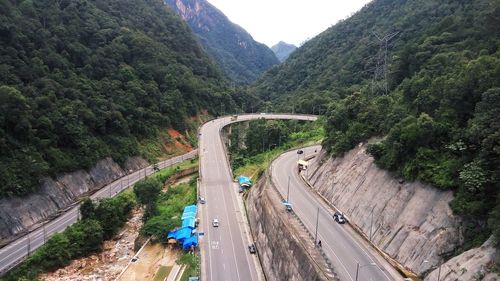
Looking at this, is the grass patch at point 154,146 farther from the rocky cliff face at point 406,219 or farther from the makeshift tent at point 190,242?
the rocky cliff face at point 406,219

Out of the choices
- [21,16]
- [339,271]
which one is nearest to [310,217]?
[339,271]

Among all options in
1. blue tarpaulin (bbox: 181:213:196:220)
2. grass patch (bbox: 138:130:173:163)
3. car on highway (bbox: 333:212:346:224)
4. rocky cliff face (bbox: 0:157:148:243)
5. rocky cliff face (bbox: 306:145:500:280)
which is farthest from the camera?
grass patch (bbox: 138:130:173:163)

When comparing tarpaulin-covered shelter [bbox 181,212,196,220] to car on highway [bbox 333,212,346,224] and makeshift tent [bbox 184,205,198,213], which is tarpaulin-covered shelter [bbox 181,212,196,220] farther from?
car on highway [bbox 333,212,346,224]

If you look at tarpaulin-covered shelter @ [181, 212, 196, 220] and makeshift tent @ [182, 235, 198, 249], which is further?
tarpaulin-covered shelter @ [181, 212, 196, 220]

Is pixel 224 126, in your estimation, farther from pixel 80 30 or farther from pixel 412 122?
pixel 412 122

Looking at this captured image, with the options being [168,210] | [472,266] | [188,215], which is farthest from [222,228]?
[472,266]

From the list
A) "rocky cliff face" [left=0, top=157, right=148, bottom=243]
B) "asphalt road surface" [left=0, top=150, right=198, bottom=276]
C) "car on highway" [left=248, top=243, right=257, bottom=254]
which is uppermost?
"rocky cliff face" [left=0, top=157, right=148, bottom=243]

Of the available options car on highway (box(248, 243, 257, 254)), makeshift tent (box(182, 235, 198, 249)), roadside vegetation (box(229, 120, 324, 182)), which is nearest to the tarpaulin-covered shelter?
makeshift tent (box(182, 235, 198, 249))
